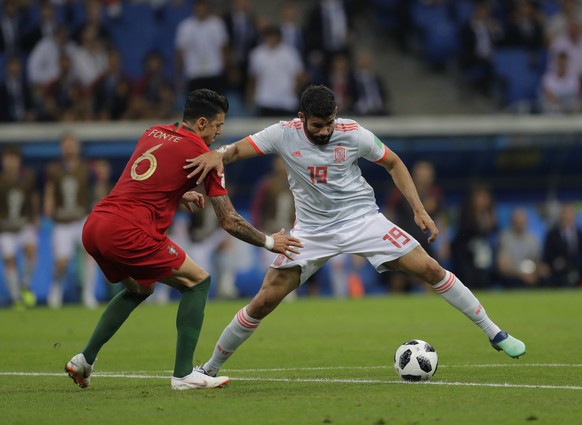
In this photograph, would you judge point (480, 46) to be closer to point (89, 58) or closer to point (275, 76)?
point (275, 76)

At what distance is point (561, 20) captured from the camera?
86.9 ft

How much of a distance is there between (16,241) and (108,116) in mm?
3040

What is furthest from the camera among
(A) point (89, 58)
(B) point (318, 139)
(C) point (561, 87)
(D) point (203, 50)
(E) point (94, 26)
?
(C) point (561, 87)

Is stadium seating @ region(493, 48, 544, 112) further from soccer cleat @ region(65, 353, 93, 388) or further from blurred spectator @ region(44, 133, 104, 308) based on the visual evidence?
soccer cleat @ region(65, 353, 93, 388)

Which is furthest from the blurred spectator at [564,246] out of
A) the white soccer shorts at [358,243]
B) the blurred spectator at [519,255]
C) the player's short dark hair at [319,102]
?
the player's short dark hair at [319,102]

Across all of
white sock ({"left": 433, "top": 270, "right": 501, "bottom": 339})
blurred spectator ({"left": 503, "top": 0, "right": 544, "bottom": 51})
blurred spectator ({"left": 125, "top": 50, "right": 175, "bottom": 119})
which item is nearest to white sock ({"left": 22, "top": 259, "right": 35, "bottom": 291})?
blurred spectator ({"left": 125, "top": 50, "right": 175, "bottom": 119})

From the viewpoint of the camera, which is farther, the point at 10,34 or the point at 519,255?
the point at 10,34

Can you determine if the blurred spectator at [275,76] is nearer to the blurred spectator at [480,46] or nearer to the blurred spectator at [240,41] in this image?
the blurred spectator at [240,41]

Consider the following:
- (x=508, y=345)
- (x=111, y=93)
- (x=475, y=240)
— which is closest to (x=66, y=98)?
(x=111, y=93)

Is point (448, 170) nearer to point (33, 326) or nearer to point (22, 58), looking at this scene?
point (22, 58)

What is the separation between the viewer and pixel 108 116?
22.2m

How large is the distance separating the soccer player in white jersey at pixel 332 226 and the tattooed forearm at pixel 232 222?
707 millimetres

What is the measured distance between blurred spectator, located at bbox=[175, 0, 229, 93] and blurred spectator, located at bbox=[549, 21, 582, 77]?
266 inches

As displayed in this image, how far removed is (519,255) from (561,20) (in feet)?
21.1
